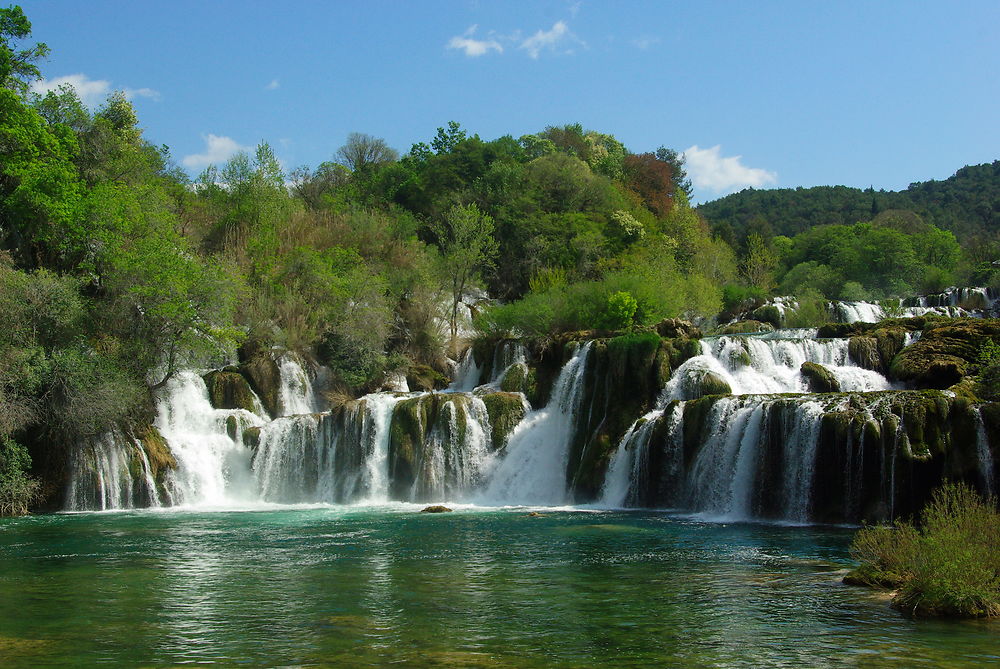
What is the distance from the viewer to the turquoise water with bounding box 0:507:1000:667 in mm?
10781

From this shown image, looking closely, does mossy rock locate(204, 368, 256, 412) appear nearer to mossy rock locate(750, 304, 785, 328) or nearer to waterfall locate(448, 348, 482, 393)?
waterfall locate(448, 348, 482, 393)

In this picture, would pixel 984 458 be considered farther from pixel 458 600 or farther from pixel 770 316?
pixel 770 316

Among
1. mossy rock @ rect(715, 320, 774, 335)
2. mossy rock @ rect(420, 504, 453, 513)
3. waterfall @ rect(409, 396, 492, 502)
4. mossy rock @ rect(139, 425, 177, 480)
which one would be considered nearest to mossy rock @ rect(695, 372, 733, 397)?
waterfall @ rect(409, 396, 492, 502)

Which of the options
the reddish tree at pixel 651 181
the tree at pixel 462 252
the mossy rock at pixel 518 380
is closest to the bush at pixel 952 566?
the mossy rock at pixel 518 380

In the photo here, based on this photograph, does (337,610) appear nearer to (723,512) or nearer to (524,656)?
(524,656)

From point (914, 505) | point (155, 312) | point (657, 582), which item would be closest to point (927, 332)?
point (914, 505)

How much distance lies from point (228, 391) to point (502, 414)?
11.0 metres

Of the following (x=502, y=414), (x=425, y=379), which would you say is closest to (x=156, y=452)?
(x=502, y=414)

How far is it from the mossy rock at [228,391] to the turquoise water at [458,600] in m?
11.3

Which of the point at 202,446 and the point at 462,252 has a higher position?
the point at 462,252

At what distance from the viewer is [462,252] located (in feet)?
152

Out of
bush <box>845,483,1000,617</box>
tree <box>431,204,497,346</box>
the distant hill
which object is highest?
the distant hill

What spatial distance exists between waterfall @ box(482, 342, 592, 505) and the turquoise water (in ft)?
24.9

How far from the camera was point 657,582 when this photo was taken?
15.2 meters
